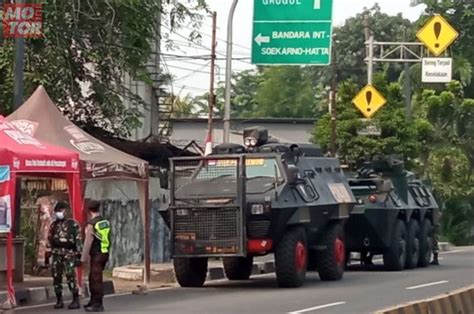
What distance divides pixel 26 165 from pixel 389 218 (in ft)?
34.2

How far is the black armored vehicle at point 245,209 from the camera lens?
20094 mm

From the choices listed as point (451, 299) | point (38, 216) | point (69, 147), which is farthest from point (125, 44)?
point (451, 299)

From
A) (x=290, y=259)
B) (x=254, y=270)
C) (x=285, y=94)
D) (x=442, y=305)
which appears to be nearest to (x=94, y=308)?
(x=290, y=259)

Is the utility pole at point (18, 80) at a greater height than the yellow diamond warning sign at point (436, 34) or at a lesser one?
lesser

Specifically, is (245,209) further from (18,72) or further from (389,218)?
(389,218)

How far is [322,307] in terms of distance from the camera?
16984mm

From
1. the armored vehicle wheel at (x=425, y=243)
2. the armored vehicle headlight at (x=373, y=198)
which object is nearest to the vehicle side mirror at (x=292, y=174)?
the armored vehicle headlight at (x=373, y=198)

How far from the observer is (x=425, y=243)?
91.4 ft

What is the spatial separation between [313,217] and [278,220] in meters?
1.54

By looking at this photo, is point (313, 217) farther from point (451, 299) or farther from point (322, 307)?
point (451, 299)

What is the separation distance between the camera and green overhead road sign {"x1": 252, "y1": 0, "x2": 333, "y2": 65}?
2461cm

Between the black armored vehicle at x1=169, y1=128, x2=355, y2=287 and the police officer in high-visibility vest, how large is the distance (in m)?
3.38

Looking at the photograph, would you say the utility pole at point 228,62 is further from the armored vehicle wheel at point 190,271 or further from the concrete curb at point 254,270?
the armored vehicle wheel at point 190,271

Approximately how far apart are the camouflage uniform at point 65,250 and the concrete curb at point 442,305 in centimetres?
630
